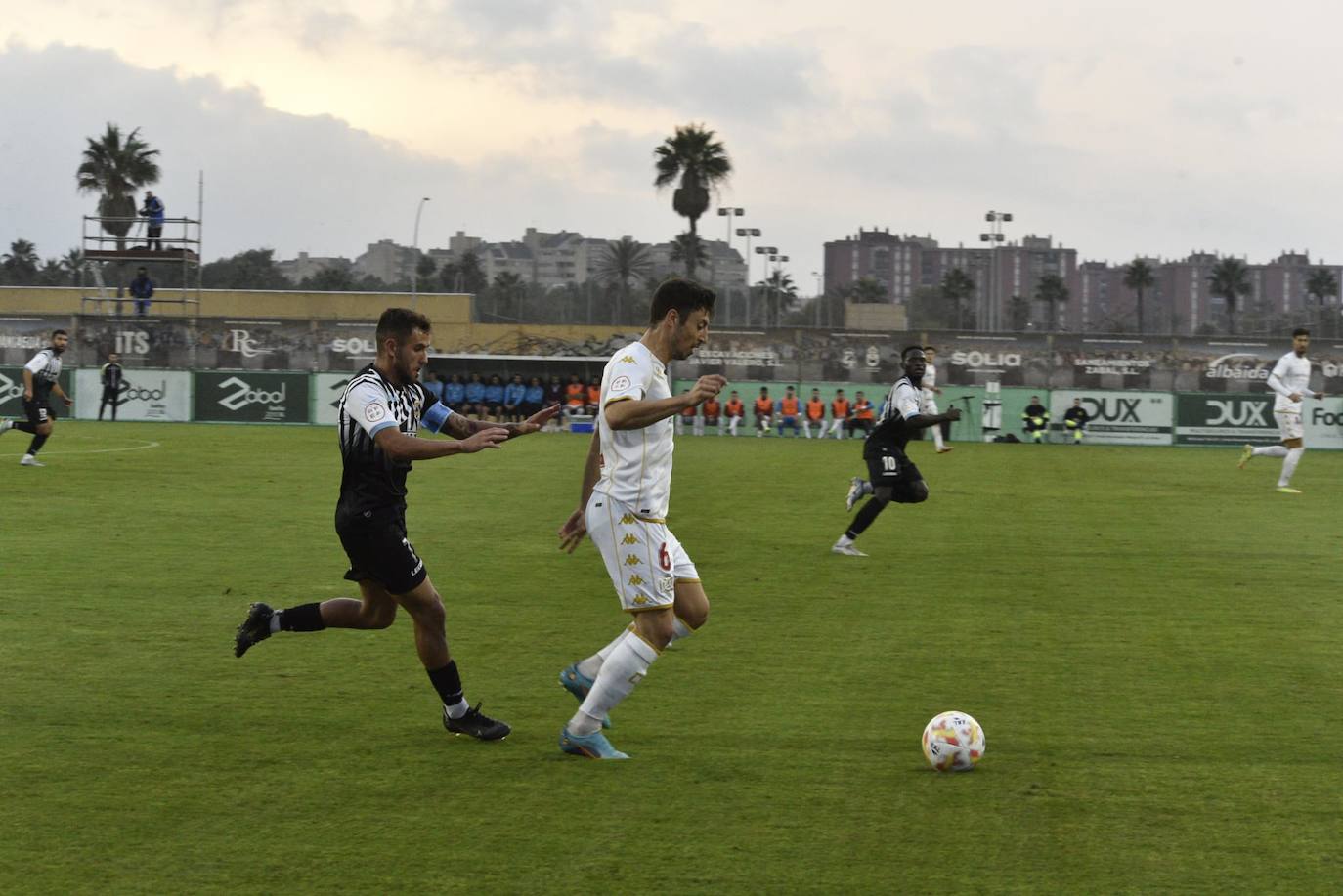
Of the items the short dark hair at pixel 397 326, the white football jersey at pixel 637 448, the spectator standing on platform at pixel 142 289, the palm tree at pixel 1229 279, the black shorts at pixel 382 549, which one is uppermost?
the palm tree at pixel 1229 279

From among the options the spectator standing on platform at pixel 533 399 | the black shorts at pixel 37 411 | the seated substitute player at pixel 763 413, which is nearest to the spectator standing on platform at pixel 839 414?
the seated substitute player at pixel 763 413

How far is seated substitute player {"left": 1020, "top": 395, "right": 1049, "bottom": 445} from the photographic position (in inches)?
1686

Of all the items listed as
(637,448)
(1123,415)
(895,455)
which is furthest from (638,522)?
(1123,415)

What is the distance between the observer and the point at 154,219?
175ft

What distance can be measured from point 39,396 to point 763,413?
2391 cm

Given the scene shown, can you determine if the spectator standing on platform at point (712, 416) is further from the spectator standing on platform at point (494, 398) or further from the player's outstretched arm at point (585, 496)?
the player's outstretched arm at point (585, 496)

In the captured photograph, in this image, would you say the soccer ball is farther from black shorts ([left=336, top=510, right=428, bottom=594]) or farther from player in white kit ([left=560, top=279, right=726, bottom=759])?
black shorts ([left=336, top=510, right=428, bottom=594])

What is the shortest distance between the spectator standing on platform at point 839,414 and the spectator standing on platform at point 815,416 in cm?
34

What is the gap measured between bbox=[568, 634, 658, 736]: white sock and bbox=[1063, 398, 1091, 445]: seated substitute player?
37928 millimetres

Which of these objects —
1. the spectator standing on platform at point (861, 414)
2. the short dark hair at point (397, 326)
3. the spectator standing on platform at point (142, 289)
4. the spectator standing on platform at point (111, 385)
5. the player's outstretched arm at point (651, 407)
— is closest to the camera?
the player's outstretched arm at point (651, 407)

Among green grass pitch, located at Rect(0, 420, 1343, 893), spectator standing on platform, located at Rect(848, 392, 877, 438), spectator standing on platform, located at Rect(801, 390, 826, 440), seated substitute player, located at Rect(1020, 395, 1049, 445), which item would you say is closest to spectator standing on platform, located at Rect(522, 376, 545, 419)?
spectator standing on platform, located at Rect(801, 390, 826, 440)

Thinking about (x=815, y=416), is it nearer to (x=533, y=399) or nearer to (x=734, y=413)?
(x=734, y=413)

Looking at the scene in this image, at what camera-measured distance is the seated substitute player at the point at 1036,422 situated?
42812 millimetres

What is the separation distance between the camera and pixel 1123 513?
1997 centimetres
